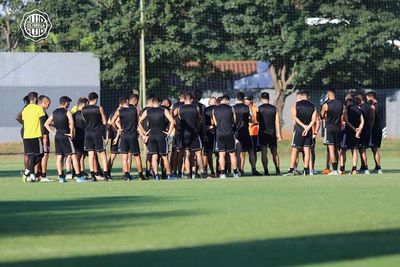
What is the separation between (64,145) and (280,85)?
33.9 m

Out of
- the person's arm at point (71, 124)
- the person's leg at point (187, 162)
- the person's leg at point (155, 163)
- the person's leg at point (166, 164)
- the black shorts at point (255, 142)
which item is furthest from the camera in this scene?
the black shorts at point (255, 142)

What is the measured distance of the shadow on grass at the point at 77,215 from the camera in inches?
622

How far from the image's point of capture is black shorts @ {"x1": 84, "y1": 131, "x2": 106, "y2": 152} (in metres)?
28.8

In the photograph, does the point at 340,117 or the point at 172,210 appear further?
the point at 340,117

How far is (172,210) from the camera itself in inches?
728

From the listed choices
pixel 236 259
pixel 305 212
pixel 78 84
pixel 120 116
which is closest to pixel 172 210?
pixel 305 212

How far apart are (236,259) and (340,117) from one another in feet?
59.2

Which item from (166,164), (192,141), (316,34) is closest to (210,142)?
(192,141)

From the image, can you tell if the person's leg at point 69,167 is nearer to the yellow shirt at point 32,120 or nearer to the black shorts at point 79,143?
the black shorts at point 79,143

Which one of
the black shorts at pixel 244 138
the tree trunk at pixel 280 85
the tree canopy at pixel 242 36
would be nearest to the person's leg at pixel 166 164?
the black shorts at pixel 244 138

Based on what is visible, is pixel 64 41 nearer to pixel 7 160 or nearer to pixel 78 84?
pixel 78 84

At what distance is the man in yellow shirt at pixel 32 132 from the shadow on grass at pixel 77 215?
22.7 feet

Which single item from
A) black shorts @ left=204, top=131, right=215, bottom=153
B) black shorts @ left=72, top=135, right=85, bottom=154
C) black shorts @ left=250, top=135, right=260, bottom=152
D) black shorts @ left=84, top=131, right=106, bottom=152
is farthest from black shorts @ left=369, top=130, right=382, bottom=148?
black shorts @ left=72, top=135, right=85, bottom=154

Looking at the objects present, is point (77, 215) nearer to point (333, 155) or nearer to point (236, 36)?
point (333, 155)
